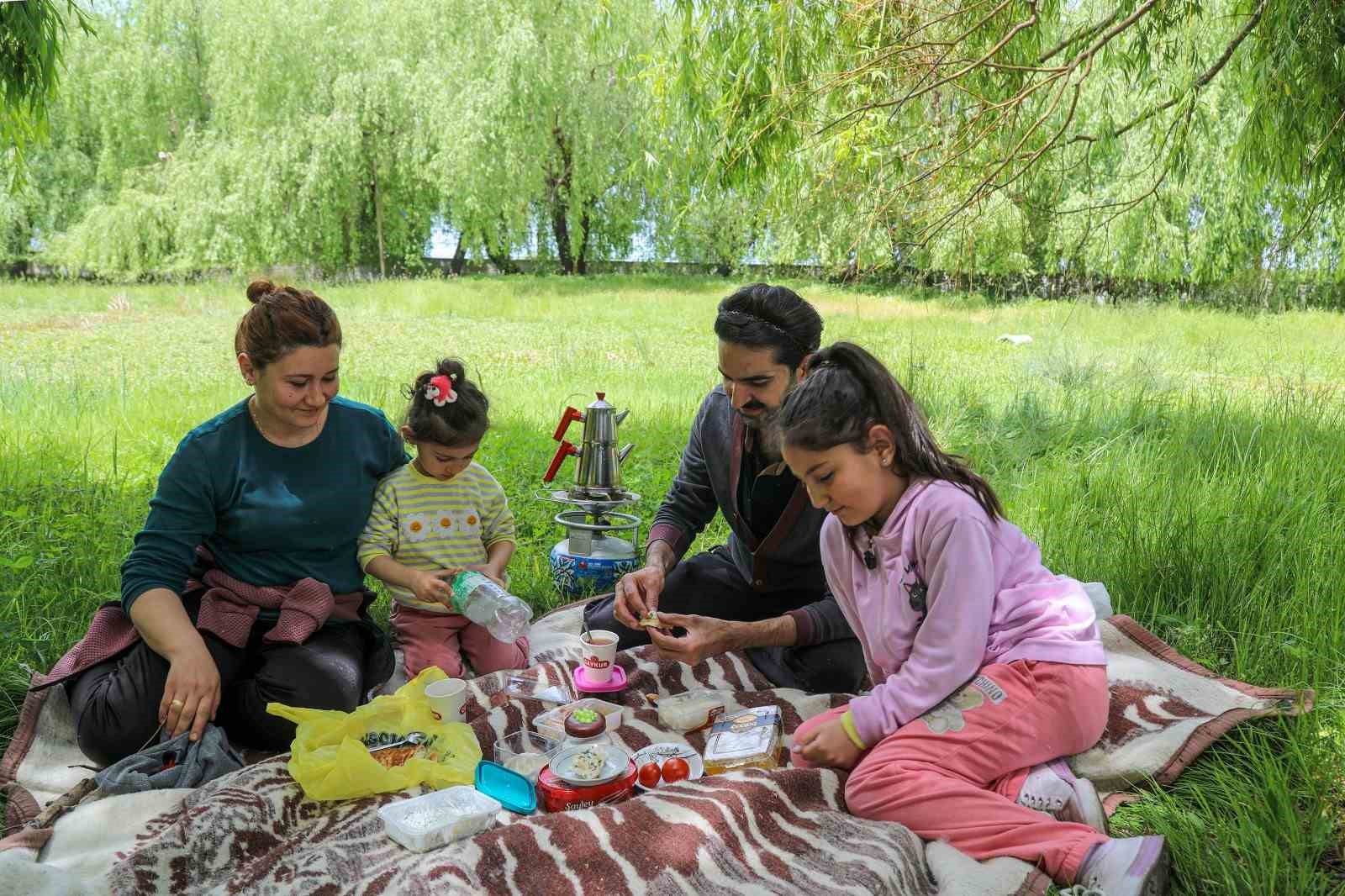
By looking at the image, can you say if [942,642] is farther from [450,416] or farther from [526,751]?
[450,416]

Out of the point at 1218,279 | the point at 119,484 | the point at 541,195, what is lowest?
the point at 119,484

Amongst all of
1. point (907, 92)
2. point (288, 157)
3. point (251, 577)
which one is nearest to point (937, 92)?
point (907, 92)

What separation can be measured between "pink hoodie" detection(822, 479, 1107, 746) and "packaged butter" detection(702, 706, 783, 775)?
0.27 metres

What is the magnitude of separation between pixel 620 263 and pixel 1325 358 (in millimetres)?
15769

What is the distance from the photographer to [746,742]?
2.40 m

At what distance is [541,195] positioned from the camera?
15688 mm

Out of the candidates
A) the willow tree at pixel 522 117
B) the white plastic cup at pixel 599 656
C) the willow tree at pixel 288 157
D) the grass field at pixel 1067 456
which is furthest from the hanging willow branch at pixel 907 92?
the willow tree at pixel 288 157

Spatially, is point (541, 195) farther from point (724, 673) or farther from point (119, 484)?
point (724, 673)

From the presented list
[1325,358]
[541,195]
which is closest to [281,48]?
[541,195]

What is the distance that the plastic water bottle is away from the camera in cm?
285

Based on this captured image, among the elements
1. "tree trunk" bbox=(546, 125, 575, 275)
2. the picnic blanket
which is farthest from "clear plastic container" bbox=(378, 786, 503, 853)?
"tree trunk" bbox=(546, 125, 575, 275)

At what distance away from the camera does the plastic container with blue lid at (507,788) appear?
2.22 meters

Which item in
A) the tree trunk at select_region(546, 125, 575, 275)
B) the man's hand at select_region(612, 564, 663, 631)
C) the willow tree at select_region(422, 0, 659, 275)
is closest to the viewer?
the man's hand at select_region(612, 564, 663, 631)

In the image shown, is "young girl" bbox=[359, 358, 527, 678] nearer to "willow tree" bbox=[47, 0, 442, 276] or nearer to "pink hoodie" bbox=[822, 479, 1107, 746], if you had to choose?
"pink hoodie" bbox=[822, 479, 1107, 746]
